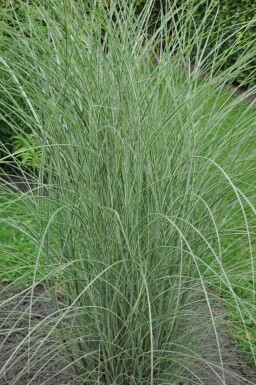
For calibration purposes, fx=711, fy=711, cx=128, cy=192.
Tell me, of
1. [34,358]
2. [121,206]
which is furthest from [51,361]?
[121,206]

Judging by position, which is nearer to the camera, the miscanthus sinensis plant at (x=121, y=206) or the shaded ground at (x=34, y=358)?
the miscanthus sinensis plant at (x=121, y=206)

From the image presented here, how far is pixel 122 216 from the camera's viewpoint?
8.45 feet

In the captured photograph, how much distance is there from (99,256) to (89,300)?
0.21 metres

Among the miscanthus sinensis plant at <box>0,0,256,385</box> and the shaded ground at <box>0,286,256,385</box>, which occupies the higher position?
the miscanthus sinensis plant at <box>0,0,256,385</box>

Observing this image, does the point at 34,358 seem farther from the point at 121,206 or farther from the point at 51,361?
the point at 121,206

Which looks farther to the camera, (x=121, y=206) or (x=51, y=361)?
(x=51, y=361)

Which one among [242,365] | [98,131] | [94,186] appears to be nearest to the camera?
[98,131]

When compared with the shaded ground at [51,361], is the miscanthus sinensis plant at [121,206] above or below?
above

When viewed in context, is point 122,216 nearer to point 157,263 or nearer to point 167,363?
point 157,263

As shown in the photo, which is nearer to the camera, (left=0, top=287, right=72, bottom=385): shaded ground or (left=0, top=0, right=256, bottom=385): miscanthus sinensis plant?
(left=0, top=0, right=256, bottom=385): miscanthus sinensis plant

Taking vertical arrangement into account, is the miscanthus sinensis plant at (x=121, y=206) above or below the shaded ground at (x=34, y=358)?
above

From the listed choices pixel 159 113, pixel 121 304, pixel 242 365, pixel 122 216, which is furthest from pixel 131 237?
pixel 242 365

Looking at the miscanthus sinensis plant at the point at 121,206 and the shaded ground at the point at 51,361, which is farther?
the shaded ground at the point at 51,361

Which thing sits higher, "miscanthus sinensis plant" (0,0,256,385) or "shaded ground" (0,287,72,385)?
"miscanthus sinensis plant" (0,0,256,385)
